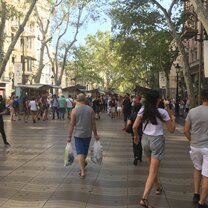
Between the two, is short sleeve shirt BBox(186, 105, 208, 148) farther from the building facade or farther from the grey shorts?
the building facade

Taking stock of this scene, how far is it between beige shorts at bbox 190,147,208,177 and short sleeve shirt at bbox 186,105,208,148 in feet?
0.23

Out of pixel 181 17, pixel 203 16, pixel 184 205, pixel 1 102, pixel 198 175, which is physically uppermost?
pixel 181 17

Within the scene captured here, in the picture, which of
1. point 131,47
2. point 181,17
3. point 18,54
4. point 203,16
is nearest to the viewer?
point 203,16

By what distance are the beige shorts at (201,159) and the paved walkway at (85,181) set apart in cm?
64

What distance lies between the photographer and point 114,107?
34.5 meters

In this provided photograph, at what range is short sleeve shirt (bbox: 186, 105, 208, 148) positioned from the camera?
651cm

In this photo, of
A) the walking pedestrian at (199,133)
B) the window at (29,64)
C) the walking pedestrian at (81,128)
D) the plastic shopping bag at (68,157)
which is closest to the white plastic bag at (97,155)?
the walking pedestrian at (81,128)

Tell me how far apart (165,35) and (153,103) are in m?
28.5

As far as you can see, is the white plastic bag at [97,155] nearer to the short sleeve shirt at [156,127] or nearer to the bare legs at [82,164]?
the bare legs at [82,164]

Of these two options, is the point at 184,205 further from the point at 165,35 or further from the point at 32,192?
the point at 165,35

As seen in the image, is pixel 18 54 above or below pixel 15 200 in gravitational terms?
above

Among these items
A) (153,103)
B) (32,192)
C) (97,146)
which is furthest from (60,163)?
(153,103)

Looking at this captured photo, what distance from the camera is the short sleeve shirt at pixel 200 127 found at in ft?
21.4

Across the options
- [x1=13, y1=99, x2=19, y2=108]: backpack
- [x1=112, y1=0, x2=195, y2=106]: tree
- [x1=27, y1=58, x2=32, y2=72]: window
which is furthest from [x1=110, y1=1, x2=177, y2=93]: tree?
[x1=27, y1=58, x2=32, y2=72]: window
